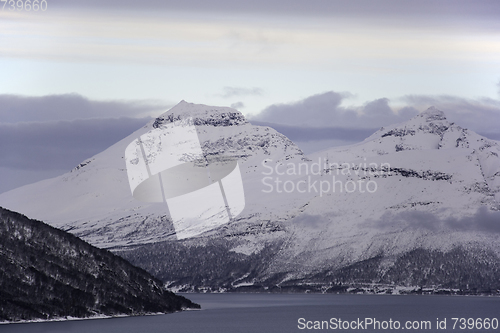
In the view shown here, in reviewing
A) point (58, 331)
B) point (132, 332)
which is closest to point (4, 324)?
point (58, 331)

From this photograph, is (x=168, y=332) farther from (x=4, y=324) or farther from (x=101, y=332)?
(x=4, y=324)

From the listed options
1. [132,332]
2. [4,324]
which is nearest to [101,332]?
[132,332]

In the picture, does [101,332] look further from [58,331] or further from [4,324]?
[4,324]

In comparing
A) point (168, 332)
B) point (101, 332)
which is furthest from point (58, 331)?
point (168, 332)

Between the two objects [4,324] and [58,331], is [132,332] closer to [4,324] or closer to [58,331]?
[58,331]

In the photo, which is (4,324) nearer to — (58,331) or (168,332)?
(58,331)
